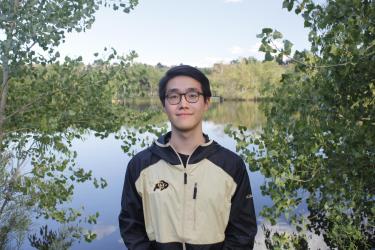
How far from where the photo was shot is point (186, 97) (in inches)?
120

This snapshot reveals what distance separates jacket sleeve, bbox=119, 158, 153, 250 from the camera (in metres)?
3.07

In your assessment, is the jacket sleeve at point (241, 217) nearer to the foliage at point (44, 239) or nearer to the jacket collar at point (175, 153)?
the jacket collar at point (175, 153)

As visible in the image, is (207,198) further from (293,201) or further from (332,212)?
(332,212)

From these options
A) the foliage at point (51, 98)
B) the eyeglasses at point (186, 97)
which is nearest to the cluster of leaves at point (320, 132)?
the eyeglasses at point (186, 97)

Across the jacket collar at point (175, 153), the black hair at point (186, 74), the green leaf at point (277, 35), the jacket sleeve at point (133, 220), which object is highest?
the green leaf at point (277, 35)

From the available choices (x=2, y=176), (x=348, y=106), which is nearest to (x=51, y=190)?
(x=2, y=176)

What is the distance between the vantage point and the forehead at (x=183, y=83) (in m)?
3.04

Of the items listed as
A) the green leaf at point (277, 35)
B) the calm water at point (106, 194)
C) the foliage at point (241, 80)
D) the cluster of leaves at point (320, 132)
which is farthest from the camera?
the foliage at point (241, 80)

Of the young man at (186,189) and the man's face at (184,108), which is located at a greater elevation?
the man's face at (184,108)

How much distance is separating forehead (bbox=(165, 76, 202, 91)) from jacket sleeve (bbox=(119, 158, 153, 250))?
2.55 ft

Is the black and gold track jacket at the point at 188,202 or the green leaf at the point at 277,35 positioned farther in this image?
the green leaf at the point at 277,35

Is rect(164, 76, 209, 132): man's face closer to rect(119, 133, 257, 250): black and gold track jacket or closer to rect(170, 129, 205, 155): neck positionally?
rect(170, 129, 205, 155): neck

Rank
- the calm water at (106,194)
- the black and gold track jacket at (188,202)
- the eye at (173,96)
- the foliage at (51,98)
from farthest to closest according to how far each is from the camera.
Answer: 1. the calm water at (106,194)
2. the foliage at (51,98)
3. the eye at (173,96)
4. the black and gold track jacket at (188,202)

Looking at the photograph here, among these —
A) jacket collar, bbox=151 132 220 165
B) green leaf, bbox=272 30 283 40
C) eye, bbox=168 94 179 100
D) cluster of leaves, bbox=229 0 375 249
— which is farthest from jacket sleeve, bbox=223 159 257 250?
green leaf, bbox=272 30 283 40
